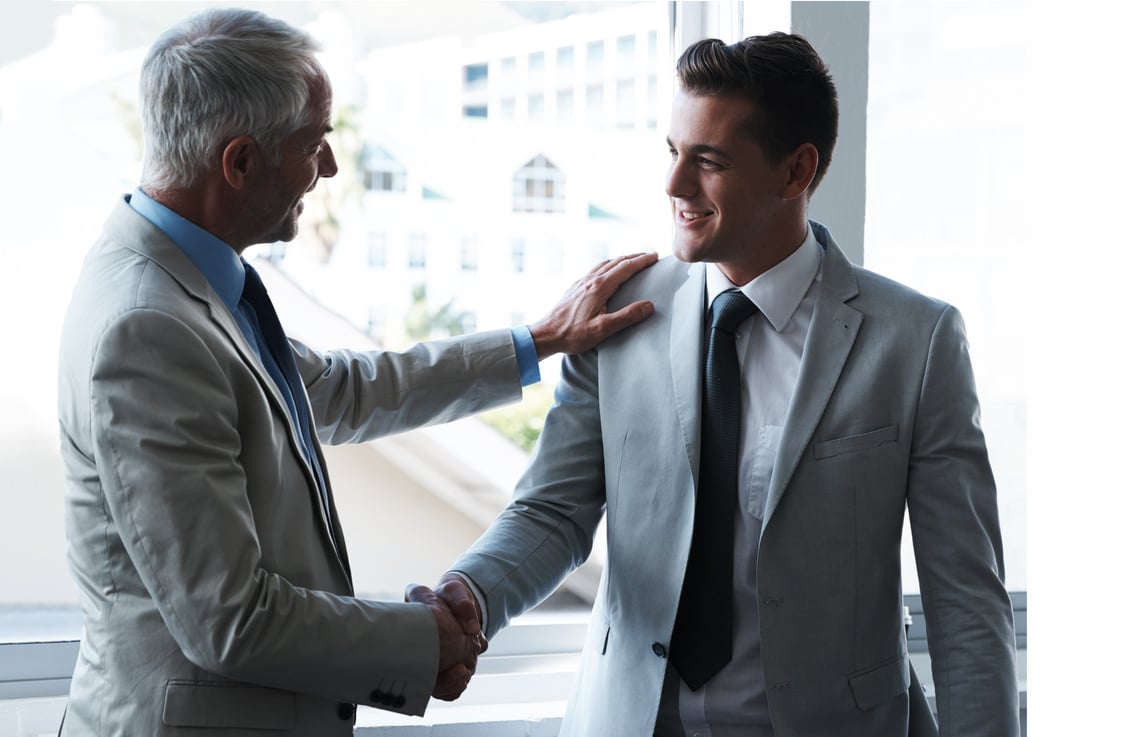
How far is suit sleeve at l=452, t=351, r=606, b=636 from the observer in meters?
1.80

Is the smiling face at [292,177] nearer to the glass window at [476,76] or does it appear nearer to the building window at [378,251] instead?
the building window at [378,251]

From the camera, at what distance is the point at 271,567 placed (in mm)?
1413

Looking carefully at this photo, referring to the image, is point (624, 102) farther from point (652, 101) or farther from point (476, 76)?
point (476, 76)

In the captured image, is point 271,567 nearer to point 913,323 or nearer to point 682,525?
point 682,525

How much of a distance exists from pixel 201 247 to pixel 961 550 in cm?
119

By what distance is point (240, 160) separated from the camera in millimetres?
1436

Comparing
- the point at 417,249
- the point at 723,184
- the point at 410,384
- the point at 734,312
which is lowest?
the point at 410,384

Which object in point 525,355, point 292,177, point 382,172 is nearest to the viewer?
point 292,177

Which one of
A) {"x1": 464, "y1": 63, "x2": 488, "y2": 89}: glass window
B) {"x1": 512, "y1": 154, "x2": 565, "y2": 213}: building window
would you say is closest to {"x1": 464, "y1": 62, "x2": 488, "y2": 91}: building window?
{"x1": 464, "y1": 63, "x2": 488, "y2": 89}: glass window

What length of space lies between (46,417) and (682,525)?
1.38 meters

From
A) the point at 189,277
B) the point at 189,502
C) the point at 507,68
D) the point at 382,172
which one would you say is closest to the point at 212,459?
the point at 189,502

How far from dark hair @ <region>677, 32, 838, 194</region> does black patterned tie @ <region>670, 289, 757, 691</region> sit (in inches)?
14.2

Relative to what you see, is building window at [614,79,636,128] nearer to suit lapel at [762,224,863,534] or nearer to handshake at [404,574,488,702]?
suit lapel at [762,224,863,534]

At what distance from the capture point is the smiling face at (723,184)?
5.56 ft
